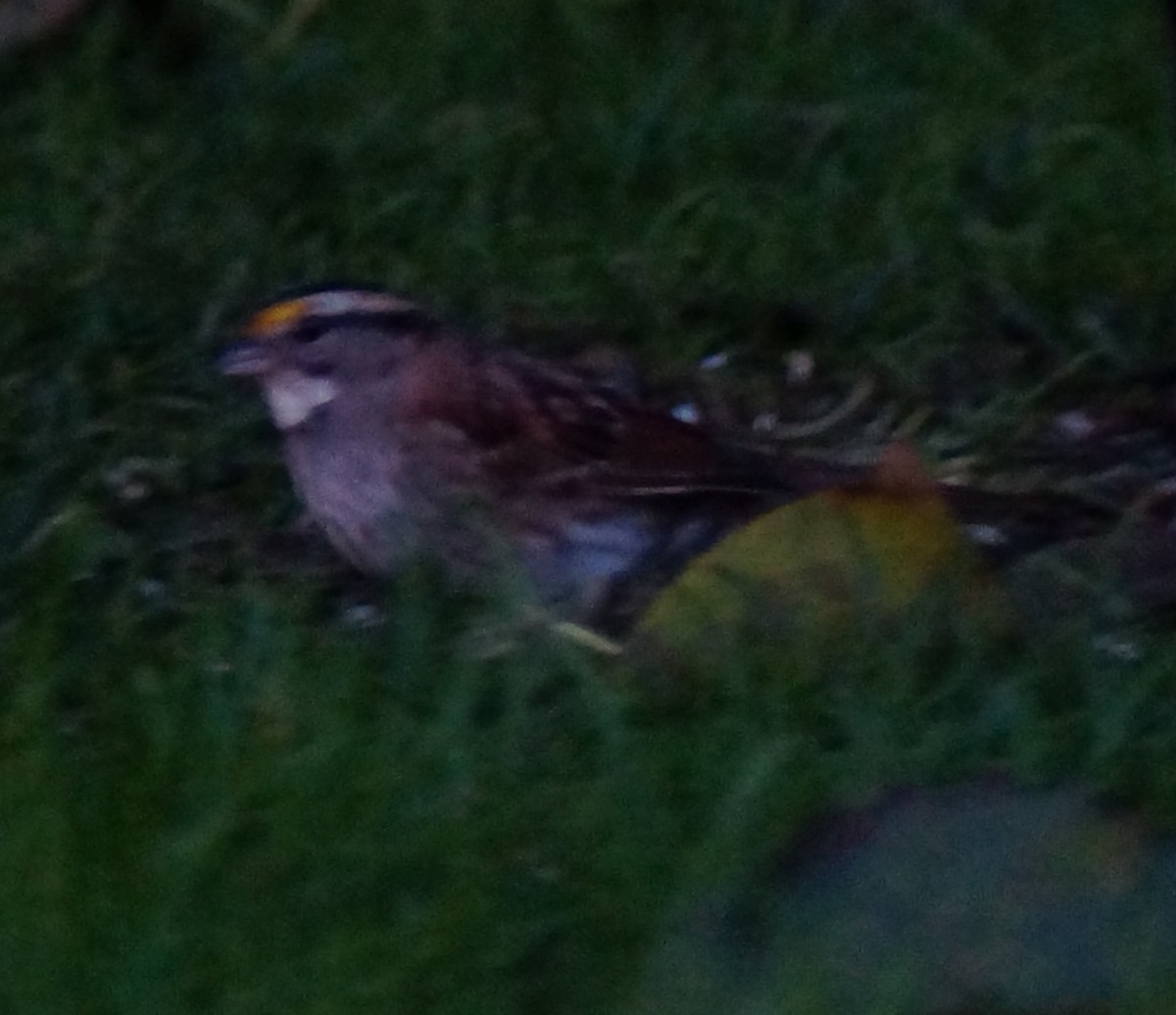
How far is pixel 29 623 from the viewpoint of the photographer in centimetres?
404

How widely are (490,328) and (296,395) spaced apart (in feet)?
2.76

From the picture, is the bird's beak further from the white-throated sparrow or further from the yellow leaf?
the yellow leaf

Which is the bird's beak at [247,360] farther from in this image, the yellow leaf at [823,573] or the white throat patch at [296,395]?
the yellow leaf at [823,573]

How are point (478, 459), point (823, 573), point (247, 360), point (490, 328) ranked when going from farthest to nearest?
point (490, 328) → point (247, 360) → point (478, 459) → point (823, 573)

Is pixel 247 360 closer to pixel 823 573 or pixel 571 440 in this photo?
pixel 571 440

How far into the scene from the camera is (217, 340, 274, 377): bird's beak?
4816mm

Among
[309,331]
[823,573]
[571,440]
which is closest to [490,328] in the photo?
[309,331]

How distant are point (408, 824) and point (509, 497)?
4.02 feet

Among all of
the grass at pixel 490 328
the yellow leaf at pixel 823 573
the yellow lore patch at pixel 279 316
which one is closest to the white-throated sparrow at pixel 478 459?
the yellow lore patch at pixel 279 316

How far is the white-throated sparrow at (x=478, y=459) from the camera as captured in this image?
14.9ft

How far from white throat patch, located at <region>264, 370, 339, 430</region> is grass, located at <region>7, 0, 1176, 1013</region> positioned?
0.18 meters

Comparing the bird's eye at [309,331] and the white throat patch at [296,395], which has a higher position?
the bird's eye at [309,331]

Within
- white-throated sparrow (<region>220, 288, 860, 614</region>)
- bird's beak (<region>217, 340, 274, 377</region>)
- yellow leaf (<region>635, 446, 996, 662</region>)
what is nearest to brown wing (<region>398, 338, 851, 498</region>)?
white-throated sparrow (<region>220, 288, 860, 614</region>)

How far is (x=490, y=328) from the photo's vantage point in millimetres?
5633
